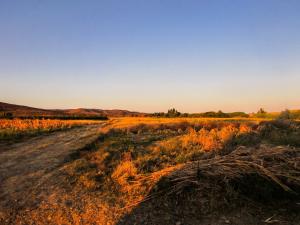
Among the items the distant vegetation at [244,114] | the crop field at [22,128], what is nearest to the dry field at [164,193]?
the crop field at [22,128]

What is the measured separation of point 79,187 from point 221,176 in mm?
3177

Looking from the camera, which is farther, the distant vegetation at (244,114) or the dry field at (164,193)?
the distant vegetation at (244,114)

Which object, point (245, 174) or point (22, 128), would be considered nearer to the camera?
point (245, 174)

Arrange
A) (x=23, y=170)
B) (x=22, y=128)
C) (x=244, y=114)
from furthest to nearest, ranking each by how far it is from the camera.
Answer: (x=244, y=114) → (x=22, y=128) → (x=23, y=170)

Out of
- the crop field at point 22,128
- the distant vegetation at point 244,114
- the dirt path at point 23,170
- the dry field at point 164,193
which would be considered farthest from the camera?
the distant vegetation at point 244,114

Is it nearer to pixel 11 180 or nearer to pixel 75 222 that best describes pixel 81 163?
pixel 11 180

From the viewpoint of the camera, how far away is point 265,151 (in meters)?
6.90

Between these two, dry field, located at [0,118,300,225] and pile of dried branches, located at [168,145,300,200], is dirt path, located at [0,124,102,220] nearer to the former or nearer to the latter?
dry field, located at [0,118,300,225]

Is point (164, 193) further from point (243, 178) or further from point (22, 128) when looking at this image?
point (22, 128)

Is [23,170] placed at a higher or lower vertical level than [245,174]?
lower

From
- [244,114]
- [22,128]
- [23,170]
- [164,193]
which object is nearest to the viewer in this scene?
[164,193]

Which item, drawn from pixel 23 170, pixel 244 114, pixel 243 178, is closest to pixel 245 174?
pixel 243 178

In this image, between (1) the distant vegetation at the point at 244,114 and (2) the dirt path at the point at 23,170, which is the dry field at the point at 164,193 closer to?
(2) the dirt path at the point at 23,170

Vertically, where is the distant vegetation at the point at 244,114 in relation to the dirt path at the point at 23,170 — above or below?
above
